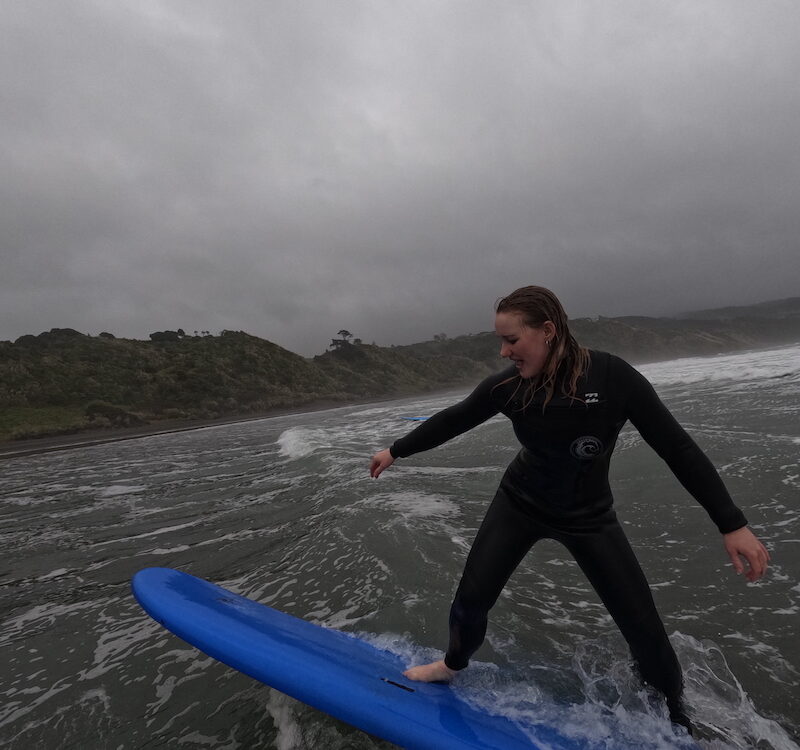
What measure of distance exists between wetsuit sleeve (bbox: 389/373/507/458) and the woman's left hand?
1.23m

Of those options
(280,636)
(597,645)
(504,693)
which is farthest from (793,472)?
(280,636)

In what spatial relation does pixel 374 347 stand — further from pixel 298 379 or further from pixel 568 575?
pixel 568 575

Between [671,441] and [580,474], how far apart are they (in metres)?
0.46

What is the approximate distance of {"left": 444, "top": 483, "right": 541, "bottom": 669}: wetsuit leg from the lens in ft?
7.78

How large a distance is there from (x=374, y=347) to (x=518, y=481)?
93.0 meters

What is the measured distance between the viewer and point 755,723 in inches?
92.4

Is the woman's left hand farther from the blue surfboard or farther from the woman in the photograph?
the blue surfboard

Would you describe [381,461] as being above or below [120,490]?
above

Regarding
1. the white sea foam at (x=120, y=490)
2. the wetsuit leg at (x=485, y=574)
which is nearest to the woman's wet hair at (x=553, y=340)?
the wetsuit leg at (x=485, y=574)

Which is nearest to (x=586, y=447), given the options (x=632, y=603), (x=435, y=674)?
(x=632, y=603)

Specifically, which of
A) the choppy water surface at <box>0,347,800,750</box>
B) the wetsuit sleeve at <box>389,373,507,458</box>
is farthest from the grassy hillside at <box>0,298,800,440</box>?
the wetsuit sleeve at <box>389,373,507,458</box>

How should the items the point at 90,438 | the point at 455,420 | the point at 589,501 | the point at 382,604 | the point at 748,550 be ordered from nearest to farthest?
the point at 748,550 → the point at 589,501 → the point at 455,420 → the point at 382,604 → the point at 90,438

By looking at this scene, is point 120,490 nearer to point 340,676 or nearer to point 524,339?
point 340,676

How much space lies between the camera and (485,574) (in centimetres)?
239
